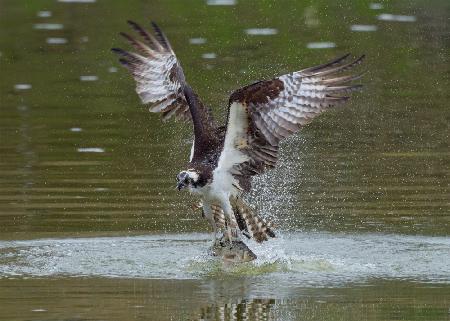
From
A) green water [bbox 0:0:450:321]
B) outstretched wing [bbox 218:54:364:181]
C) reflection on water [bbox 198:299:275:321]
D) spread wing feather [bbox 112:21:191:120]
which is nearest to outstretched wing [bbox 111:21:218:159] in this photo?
spread wing feather [bbox 112:21:191:120]

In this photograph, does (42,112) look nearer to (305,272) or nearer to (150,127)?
(150,127)

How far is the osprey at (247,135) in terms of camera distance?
1141cm

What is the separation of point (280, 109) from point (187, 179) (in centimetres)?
89

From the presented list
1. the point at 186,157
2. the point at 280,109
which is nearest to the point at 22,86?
the point at 186,157

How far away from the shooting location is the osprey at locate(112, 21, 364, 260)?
11.4 m

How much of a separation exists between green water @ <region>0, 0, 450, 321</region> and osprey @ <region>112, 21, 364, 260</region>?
34 cm

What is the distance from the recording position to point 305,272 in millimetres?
10938

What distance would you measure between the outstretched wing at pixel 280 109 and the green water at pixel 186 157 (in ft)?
2.68

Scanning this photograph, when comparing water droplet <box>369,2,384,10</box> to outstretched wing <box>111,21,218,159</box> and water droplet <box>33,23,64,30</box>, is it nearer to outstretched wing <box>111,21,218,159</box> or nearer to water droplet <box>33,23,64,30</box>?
water droplet <box>33,23,64,30</box>

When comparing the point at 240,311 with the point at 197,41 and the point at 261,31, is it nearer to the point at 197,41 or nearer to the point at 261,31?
the point at 197,41

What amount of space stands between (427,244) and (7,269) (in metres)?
3.27

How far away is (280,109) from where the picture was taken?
1149 cm

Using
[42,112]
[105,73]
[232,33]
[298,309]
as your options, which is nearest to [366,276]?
[298,309]

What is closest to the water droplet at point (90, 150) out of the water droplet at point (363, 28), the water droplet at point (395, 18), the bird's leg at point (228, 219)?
the bird's leg at point (228, 219)
